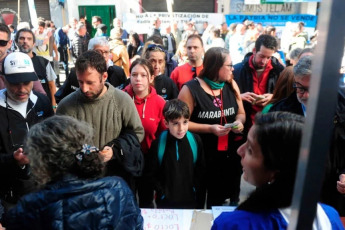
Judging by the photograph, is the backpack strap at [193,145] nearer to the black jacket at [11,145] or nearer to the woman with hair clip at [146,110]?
the woman with hair clip at [146,110]

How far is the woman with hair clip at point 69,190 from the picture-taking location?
1.08 m

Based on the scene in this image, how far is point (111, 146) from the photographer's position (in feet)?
6.78

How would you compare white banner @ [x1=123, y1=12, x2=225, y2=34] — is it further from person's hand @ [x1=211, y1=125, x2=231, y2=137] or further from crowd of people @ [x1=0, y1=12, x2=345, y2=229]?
person's hand @ [x1=211, y1=125, x2=231, y2=137]

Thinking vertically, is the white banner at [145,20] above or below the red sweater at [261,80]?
above

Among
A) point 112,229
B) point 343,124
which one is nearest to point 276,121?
point 112,229

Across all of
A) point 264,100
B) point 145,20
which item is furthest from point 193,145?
point 145,20

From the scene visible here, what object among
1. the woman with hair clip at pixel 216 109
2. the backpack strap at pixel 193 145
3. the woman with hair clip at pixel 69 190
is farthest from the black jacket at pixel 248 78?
the woman with hair clip at pixel 69 190

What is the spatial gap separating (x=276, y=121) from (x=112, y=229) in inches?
27.4

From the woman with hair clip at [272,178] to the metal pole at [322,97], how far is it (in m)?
0.49

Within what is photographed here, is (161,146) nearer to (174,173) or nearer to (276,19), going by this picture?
(174,173)

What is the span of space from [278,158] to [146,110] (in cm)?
180

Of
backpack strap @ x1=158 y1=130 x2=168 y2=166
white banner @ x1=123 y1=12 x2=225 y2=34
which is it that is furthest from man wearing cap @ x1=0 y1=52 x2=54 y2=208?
white banner @ x1=123 y1=12 x2=225 y2=34

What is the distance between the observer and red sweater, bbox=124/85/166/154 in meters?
2.60

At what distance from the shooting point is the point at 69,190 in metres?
1.10
